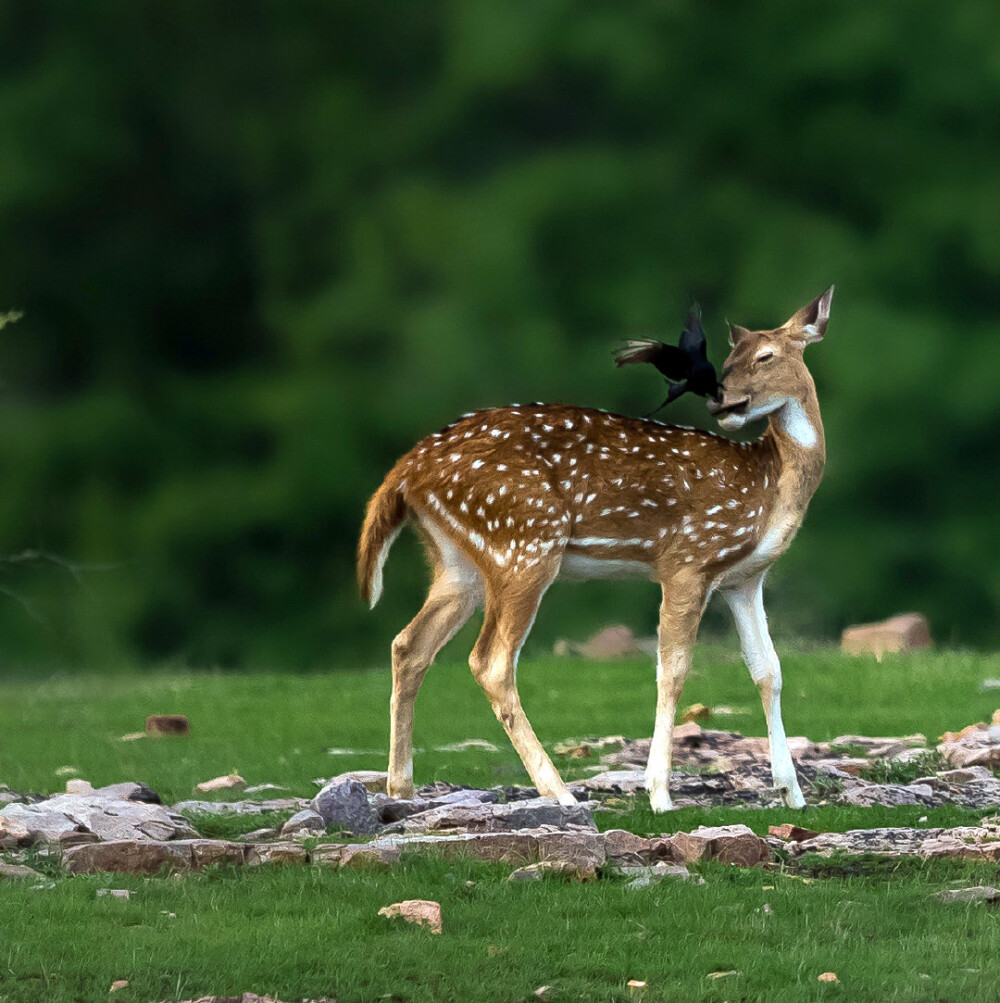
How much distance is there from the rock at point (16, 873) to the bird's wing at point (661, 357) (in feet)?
12.4

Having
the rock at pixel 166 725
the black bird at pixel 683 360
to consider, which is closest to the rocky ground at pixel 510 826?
the black bird at pixel 683 360

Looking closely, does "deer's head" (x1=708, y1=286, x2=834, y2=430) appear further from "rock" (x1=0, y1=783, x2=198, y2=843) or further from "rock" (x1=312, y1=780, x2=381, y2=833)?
"rock" (x1=0, y1=783, x2=198, y2=843)

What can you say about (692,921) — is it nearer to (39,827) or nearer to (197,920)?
(197,920)

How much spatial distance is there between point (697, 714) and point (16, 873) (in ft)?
21.1

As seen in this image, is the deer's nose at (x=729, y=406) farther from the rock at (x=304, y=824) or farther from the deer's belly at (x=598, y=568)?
the rock at (x=304, y=824)

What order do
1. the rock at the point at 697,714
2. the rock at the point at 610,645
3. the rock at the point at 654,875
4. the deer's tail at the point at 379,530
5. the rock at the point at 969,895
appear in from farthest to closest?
the rock at the point at 610,645
the rock at the point at 697,714
the deer's tail at the point at 379,530
the rock at the point at 654,875
the rock at the point at 969,895

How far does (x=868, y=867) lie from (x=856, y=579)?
41.8ft

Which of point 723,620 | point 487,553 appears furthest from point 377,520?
point 723,620

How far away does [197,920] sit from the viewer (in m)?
6.11

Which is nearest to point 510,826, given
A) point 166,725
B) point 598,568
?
point 598,568

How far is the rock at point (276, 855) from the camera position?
23.1ft

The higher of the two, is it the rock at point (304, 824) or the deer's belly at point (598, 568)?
the deer's belly at point (598, 568)

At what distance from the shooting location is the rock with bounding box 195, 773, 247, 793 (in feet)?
32.3

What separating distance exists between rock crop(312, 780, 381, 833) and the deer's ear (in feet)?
9.30
